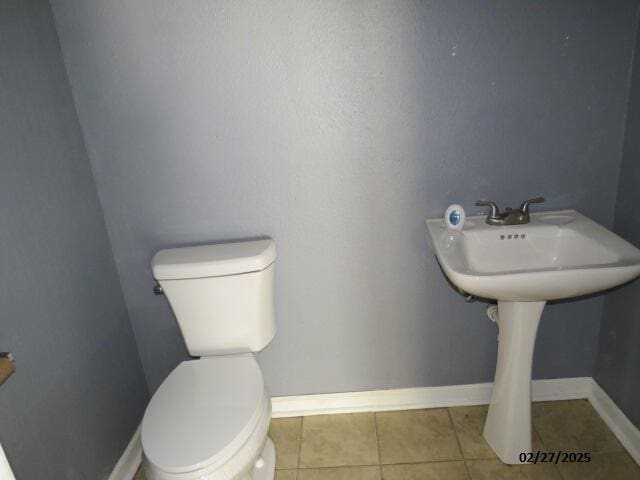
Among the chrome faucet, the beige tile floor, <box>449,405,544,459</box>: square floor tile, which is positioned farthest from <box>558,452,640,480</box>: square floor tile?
the chrome faucet

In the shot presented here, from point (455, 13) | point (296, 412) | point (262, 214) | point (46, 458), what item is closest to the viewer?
point (46, 458)

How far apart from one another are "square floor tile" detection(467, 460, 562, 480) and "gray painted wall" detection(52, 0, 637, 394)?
45cm

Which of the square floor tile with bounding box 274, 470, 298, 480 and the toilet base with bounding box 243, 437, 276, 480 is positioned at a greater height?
the toilet base with bounding box 243, 437, 276, 480

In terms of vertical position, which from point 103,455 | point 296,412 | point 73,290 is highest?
point 73,290

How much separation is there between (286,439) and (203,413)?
0.58 m

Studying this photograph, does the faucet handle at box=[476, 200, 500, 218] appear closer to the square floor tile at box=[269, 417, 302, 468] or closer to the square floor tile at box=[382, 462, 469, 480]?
the square floor tile at box=[382, 462, 469, 480]

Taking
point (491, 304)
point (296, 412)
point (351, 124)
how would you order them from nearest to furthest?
point (351, 124) → point (491, 304) → point (296, 412)

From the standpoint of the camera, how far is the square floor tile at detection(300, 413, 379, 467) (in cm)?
156

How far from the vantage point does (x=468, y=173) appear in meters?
1.45

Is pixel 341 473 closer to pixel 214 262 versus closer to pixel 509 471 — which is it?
pixel 509 471

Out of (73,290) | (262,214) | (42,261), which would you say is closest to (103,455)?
(73,290)

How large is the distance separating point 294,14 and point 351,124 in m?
0.37

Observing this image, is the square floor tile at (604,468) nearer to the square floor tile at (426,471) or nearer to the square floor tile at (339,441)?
the square floor tile at (426,471)

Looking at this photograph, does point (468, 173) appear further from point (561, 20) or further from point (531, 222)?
point (561, 20)
